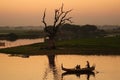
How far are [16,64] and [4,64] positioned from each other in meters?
1.77

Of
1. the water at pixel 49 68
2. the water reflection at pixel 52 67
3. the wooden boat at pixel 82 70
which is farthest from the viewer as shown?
the wooden boat at pixel 82 70

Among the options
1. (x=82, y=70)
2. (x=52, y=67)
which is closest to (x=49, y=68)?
(x=52, y=67)

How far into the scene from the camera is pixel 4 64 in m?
47.2

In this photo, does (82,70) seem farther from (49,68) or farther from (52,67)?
(52,67)

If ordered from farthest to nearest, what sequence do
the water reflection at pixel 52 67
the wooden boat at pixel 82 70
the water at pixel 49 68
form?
the wooden boat at pixel 82 70, the water reflection at pixel 52 67, the water at pixel 49 68

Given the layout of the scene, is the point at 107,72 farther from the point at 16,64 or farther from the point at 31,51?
the point at 31,51

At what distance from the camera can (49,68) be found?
4253 centimetres

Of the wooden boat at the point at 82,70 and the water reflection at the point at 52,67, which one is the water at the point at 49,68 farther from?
the wooden boat at the point at 82,70

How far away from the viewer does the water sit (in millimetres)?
35844

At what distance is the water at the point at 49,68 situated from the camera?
3584cm

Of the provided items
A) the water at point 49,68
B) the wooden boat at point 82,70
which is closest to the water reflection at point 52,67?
the water at point 49,68

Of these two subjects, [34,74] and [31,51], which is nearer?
[34,74]

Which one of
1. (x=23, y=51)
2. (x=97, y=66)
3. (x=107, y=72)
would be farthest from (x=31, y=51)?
(x=107, y=72)

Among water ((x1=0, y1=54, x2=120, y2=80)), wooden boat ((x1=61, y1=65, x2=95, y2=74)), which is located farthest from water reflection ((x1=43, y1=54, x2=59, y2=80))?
wooden boat ((x1=61, y1=65, x2=95, y2=74))
